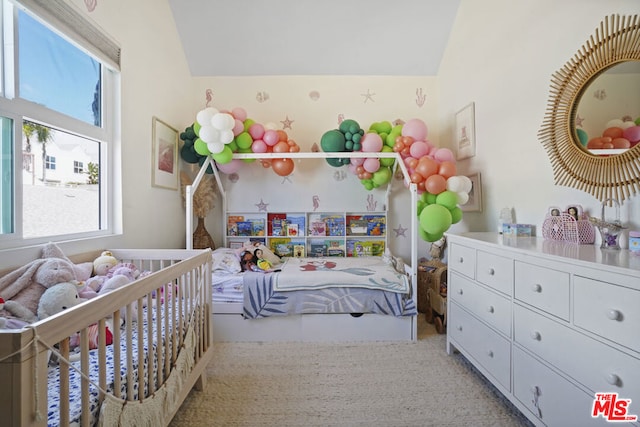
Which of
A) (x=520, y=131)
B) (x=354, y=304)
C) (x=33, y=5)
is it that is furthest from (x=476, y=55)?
(x=33, y=5)

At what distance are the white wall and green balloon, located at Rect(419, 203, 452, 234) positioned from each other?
1.27ft

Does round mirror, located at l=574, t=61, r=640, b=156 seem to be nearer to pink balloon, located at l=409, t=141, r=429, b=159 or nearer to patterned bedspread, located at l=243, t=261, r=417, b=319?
pink balloon, located at l=409, t=141, r=429, b=159

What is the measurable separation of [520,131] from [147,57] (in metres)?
2.82

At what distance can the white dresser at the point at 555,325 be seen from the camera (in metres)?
0.88

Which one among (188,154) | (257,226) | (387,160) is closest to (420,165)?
(387,160)

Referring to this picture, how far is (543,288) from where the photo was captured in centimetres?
116

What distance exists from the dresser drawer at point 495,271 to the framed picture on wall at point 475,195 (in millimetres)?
906

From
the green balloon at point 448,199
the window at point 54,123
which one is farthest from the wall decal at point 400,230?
the window at point 54,123

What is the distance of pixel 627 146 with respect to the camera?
120cm

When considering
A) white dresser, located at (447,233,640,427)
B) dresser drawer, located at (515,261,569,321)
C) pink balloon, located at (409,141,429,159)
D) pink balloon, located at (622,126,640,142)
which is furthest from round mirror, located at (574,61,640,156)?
pink balloon, located at (409,141,429,159)

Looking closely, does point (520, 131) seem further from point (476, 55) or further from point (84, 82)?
point (84, 82)

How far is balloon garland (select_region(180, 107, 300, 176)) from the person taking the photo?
2.26m

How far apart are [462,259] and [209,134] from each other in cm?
204

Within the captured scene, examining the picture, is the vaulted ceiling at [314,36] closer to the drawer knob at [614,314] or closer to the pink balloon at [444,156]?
the pink balloon at [444,156]
